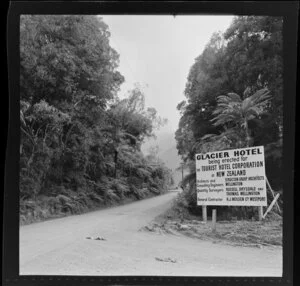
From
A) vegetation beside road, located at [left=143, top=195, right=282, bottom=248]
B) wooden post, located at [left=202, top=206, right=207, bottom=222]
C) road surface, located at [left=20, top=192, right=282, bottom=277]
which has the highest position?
wooden post, located at [left=202, top=206, right=207, bottom=222]

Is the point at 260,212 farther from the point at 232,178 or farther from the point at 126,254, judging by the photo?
the point at 126,254

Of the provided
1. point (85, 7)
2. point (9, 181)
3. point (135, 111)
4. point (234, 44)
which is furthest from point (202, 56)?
point (9, 181)

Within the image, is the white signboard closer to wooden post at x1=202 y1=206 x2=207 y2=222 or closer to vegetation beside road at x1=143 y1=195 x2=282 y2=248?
wooden post at x1=202 y1=206 x2=207 y2=222

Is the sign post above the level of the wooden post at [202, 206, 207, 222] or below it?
above

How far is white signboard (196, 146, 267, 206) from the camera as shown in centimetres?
287

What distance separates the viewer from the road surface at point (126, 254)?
278 centimetres

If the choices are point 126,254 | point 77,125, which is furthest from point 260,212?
point 77,125

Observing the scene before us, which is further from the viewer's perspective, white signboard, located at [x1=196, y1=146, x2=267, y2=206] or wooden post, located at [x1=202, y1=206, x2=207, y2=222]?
wooden post, located at [x1=202, y1=206, x2=207, y2=222]

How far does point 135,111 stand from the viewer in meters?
3.15

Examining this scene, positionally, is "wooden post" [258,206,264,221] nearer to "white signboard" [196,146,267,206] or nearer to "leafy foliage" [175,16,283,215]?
"white signboard" [196,146,267,206]

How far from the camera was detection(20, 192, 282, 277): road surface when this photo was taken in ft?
9.11

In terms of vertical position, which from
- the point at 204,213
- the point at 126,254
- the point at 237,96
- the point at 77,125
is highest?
the point at 237,96

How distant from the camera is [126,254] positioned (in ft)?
9.32

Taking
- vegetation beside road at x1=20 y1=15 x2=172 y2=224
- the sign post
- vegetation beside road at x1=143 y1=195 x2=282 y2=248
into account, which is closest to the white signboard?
the sign post
